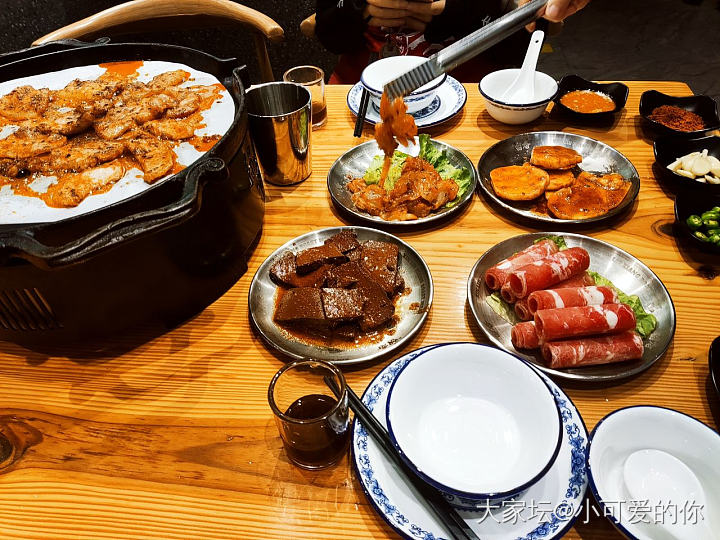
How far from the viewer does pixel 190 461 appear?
134cm

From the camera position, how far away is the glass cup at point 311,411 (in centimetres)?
123

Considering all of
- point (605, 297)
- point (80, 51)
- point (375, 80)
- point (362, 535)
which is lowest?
point (362, 535)

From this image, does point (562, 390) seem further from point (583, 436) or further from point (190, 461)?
point (190, 461)

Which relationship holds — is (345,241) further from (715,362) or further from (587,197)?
(715,362)

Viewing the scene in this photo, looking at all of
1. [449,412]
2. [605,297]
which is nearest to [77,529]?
[449,412]

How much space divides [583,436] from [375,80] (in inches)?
82.1

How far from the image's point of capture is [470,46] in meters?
1.65

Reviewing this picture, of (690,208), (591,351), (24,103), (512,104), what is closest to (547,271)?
(591,351)

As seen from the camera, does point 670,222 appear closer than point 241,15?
Yes

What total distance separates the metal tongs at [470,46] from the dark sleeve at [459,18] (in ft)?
5.49

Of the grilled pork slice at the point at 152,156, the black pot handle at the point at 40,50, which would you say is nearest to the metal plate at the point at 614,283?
the grilled pork slice at the point at 152,156

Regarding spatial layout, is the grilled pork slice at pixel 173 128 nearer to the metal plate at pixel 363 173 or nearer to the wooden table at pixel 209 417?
the wooden table at pixel 209 417

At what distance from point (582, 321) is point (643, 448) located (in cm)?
40

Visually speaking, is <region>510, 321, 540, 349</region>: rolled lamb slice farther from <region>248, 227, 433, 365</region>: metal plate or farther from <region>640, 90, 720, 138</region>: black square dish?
<region>640, 90, 720, 138</region>: black square dish
